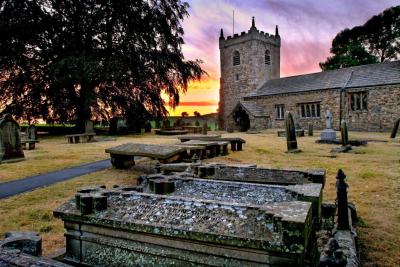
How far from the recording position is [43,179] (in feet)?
27.9

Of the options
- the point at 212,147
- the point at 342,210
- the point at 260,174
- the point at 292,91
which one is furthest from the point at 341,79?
the point at 342,210

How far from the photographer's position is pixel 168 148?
9008mm

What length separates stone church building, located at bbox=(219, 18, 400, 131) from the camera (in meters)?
26.9

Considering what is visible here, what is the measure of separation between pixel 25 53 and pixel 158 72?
11.3 metres

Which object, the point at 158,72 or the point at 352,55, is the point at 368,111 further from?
the point at 158,72

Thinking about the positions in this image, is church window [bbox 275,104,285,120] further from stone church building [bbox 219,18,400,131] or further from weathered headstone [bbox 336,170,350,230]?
weathered headstone [bbox 336,170,350,230]

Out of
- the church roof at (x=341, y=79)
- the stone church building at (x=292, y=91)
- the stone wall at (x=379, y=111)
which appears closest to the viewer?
the stone wall at (x=379, y=111)

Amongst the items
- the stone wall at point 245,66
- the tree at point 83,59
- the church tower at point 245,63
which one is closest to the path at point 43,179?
the tree at point 83,59

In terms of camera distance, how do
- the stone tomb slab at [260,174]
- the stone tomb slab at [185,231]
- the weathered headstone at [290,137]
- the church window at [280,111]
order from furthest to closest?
the church window at [280,111] < the weathered headstone at [290,137] < the stone tomb slab at [260,174] < the stone tomb slab at [185,231]

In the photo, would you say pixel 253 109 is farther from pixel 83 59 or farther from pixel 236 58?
pixel 83 59

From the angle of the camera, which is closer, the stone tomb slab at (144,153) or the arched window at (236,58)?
the stone tomb slab at (144,153)

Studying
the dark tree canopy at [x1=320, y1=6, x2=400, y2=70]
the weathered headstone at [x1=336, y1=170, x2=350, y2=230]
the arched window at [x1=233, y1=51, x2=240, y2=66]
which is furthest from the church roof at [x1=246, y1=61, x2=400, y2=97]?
the weathered headstone at [x1=336, y1=170, x2=350, y2=230]

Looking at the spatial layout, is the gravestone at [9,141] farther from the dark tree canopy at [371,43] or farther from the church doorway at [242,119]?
the dark tree canopy at [371,43]

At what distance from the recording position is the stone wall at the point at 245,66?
38.6 m
